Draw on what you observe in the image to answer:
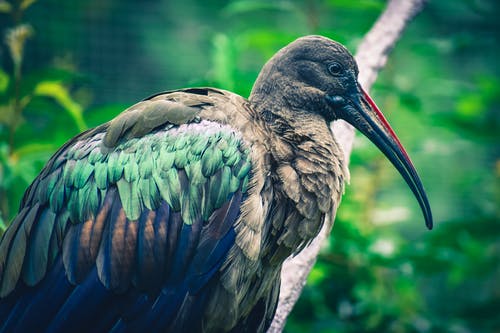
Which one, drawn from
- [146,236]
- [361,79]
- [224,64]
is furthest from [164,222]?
[224,64]

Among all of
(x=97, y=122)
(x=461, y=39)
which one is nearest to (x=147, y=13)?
(x=97, y=122)

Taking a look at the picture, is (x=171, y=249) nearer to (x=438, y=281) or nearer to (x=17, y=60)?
(x=17, y=60)

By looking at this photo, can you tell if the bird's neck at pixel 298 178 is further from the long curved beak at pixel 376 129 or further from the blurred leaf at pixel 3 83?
the blurred leaf at pixel 3 83

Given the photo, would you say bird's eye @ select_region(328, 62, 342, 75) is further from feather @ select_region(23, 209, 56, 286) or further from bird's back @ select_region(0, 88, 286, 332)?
feather @ select_region(23, 209, 56, 286)

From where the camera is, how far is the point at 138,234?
2.01 m

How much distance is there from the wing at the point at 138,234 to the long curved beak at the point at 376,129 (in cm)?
49

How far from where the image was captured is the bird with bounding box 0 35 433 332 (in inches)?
79.0

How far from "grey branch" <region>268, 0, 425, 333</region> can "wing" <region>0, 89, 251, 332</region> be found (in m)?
0.42

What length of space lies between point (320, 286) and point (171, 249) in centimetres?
145

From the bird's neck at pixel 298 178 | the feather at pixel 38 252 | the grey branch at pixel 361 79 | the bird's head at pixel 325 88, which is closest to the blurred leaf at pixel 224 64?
the grey branch at pixel 361 79

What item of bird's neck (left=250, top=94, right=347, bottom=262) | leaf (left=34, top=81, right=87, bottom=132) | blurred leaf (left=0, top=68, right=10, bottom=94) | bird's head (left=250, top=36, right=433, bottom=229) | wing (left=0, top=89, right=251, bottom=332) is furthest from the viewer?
blurred leaf (left=0, top=68, right=10, bottom=94)

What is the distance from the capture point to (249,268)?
204cm

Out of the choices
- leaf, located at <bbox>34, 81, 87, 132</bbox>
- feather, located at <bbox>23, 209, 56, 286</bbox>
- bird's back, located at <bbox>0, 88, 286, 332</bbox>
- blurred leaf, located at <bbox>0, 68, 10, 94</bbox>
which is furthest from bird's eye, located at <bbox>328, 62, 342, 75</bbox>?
blurred leaf, located at <bbox>0, 68, 10, 94</bbox>

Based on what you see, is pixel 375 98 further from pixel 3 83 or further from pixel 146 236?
pixel 146 236
